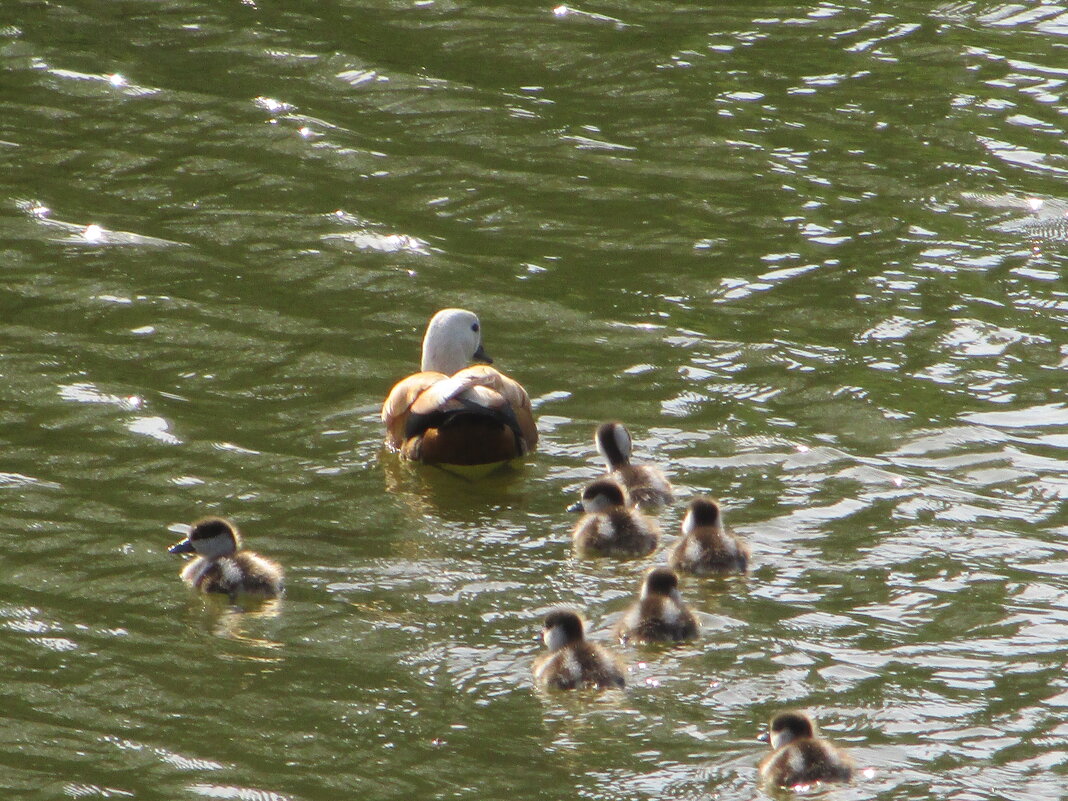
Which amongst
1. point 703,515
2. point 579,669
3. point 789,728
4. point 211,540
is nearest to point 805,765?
point 789,728

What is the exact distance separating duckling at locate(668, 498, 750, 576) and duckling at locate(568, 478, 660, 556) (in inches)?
8.1

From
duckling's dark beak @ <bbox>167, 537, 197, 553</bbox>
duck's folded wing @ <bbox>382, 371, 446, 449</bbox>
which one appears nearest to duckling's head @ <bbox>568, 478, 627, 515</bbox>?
duck's folded wing @ <bbox>382, 371, 446, 449</bbox>

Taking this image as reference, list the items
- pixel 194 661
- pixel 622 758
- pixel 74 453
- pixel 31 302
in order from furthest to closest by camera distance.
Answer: pixel 31 302 → pixel 74 453 → pixel 194 661 → pixel 622 758

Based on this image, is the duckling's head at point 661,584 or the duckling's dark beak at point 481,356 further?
the duckling's dark beak at point 481,356

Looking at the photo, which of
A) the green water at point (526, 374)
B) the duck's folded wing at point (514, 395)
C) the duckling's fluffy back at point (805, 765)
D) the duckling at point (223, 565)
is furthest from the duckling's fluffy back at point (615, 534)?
the duckling's fluffy back at point (805, 765)

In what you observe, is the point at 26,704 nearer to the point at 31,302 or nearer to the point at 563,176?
the point at 31,302

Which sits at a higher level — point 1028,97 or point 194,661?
point 1028,97

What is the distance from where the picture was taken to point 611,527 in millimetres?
8273

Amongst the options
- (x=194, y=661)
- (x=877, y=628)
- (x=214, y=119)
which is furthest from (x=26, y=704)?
(x=214, y=119)

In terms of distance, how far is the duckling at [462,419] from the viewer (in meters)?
9.51

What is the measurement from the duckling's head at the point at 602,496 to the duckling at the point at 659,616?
828mm

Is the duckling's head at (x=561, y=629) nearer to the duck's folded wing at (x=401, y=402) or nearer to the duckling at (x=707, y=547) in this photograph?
the duckling at (x=707, y=547)

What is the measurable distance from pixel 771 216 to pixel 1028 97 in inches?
125

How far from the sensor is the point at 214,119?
14195 mm
